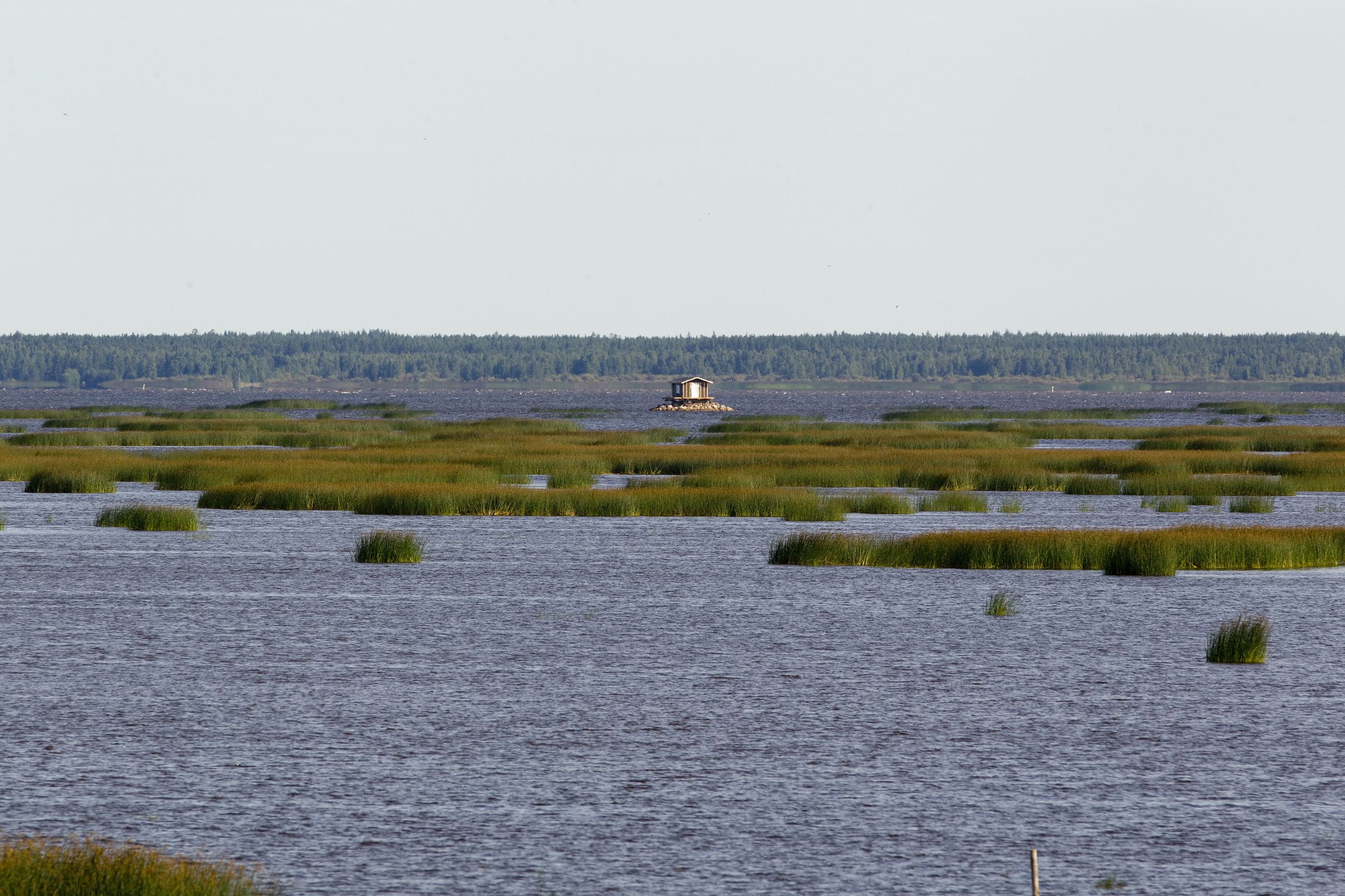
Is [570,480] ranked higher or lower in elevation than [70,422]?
higher

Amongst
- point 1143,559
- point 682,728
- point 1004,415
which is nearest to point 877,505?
point 1143,559

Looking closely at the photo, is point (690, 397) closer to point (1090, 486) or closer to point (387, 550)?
point (1090, 486)

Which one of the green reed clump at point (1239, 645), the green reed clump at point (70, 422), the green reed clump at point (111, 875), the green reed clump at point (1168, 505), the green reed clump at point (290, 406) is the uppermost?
the green reed clump at point (111, 875)

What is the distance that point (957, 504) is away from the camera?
48219 millimetres

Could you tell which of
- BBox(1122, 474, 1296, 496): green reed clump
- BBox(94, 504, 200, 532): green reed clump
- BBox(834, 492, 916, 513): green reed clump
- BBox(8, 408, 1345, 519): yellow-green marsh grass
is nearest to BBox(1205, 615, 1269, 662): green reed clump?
BBox(8, 408, 1345, 519): yellow-green marsh grass

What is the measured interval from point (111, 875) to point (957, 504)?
38576 mm

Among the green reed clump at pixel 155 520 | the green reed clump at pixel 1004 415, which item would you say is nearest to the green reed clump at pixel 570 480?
the green reed clump at pixel 155 520

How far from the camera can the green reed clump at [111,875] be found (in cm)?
1116

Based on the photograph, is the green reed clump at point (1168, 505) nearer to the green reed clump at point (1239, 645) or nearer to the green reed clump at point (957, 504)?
the green reed clump at point (957, 504)

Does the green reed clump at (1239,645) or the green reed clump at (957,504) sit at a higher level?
the green reed clump at (1239,645)

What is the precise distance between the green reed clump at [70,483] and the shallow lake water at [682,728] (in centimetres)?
2303

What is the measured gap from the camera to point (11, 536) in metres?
39.6

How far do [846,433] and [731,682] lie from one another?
7290 centimetres

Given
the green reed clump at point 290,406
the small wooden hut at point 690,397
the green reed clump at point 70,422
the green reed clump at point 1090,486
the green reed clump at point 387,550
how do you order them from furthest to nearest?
the green reed clump at point 290,406 < the small wooden hut at point 690,397 < the green reed clump at point 70,422 < the green reed clump at point 1090,486 < the green reed clump at point 387,550
